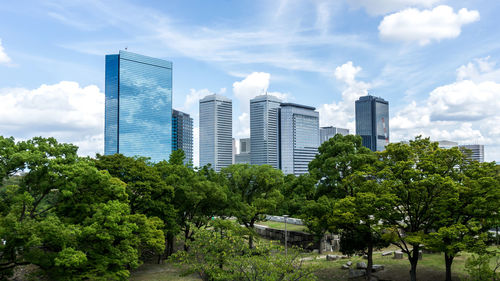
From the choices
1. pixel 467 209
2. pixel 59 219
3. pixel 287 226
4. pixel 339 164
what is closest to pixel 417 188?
pixel 467 209

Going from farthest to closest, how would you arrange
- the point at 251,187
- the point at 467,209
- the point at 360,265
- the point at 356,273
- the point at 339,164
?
the point at 251,187 → the point at 339,164 → the point at 360,265 → the point at 356,273 → the point at 467,209

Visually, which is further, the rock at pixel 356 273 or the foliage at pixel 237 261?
the rock at pixel 356 273

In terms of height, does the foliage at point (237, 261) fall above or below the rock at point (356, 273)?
above

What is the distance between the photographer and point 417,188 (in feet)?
75.9

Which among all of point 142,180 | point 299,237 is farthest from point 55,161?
point 299,237

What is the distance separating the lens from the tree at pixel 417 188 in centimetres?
2256

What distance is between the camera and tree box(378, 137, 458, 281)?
2256cm

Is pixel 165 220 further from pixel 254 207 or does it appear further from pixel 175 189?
pixel 254 207

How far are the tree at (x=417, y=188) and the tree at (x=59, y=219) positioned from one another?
683 inches

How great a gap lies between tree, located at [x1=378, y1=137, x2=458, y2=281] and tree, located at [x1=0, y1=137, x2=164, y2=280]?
56.9ft

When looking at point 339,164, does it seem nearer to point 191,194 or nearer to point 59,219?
point 191,194

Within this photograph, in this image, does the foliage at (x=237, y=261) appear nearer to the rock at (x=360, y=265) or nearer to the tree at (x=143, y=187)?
the tree at (x=143, y=187)

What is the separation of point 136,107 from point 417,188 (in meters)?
173

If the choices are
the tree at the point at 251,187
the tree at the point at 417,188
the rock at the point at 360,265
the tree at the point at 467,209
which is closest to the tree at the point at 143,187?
the tree at the point at 251,187
